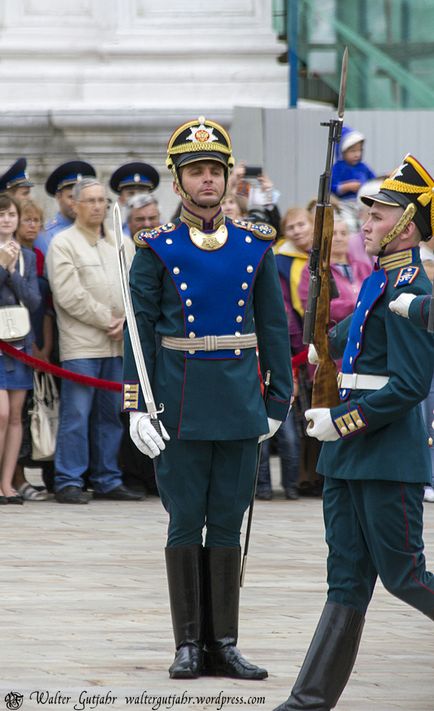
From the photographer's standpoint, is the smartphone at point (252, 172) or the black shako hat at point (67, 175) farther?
the smartphone at point (252, 172)

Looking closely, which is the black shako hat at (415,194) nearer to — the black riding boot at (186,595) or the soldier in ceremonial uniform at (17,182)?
the black riding boot at (186,595)

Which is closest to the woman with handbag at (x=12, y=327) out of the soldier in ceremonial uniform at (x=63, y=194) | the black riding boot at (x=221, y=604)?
the soldier in ceremonial uniform at (x=63, y=194)

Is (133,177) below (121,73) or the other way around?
below

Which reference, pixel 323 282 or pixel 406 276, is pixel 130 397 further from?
pixel 406 276

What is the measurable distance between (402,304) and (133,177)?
19.5 feet

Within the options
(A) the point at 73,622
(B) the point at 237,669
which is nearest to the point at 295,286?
(A) the point at 73,622

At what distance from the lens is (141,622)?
6418mm

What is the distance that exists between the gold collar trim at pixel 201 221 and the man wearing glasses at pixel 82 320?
12.9ft

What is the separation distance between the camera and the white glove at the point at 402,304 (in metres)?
4.93

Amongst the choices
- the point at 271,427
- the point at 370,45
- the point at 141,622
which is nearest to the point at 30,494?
the point at 141,622

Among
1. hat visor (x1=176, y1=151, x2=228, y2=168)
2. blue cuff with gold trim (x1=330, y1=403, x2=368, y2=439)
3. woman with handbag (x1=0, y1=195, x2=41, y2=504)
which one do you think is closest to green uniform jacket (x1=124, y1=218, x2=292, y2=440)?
hat visor (x1=176, y1=151, x2=228, y2=168)

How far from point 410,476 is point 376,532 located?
0.19m

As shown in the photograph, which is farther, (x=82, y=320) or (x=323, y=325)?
(x=82, y=320)

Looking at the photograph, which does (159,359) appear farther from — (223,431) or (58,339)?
(58,339)
